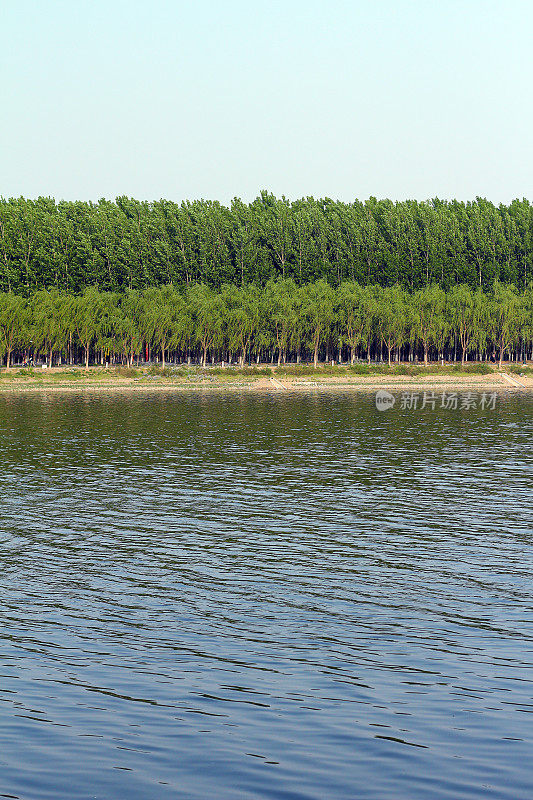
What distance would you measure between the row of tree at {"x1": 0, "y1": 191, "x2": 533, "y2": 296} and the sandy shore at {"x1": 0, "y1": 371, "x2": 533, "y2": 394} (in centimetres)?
2855

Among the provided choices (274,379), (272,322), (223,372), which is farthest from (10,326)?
(272,322)

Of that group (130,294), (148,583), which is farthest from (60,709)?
(130,294)

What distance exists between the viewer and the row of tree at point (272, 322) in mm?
130875

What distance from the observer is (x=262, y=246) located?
156 metres

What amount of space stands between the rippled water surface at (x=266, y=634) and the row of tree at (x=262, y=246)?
354 feet

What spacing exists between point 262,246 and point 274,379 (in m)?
38.4

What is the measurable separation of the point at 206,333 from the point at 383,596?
370 feet

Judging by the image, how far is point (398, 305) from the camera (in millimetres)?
135000

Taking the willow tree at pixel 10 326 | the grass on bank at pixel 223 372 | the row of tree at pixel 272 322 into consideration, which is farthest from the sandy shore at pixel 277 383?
the row of tree at pixel 272 322

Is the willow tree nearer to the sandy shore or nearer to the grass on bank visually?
the grass on bank

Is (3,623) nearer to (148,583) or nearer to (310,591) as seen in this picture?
(148,583)

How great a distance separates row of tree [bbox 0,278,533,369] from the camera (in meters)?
131

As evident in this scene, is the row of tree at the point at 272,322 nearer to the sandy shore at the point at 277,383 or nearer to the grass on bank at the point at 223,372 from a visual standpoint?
the grass on bank at the point at 223,372

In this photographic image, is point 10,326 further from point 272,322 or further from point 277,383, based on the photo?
point 272,322
